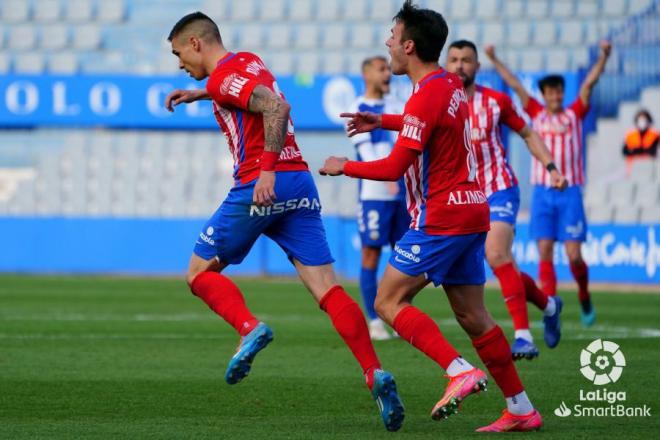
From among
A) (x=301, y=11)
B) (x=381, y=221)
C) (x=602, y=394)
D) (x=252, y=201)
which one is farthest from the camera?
(x=301, y=11)

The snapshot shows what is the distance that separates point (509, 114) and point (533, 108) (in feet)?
10.4

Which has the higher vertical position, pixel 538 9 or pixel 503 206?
pixel 538 9

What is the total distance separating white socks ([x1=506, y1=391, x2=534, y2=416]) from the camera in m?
5.93

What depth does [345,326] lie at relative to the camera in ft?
20.3

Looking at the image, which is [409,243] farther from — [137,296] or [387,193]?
[137,296]

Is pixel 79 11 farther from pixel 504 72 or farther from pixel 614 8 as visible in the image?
pixel 504 72

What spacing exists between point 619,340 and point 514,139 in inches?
535

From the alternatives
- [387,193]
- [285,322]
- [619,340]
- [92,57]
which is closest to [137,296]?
[285,322]

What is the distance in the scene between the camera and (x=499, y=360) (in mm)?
6016

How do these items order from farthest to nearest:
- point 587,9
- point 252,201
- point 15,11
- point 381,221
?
point 15,11 → point 587,9 → point 381,221 → point 252,201

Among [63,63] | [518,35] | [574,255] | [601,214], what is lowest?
[601,214]

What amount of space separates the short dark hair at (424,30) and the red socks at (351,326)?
4.06ft

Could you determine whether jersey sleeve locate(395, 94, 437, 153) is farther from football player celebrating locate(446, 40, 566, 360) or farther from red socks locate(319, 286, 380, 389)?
football player celebrating locate(446, 40, 566, 360)

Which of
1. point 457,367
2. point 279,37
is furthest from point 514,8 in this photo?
point 457,367
